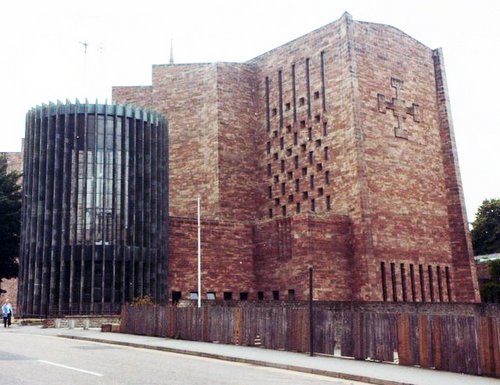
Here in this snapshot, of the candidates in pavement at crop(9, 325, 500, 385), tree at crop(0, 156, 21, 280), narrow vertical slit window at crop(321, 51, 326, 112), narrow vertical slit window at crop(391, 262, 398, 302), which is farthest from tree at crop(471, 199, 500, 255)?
pavement at crop(9, 325, 500, 385)

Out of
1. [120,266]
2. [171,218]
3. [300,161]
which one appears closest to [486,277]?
[300,161]

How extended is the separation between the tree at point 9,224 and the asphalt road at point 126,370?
31.1 m

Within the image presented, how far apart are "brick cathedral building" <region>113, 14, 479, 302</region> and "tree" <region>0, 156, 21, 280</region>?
501 inches

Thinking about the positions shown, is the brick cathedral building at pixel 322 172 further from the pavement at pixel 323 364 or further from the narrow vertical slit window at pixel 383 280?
the pavement at pixel 323 364

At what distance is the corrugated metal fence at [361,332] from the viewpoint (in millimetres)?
14219

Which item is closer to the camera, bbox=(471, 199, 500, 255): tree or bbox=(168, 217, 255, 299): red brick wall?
bbox=(168, 217, 255, 299): red brick wall

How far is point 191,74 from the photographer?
57125 mm

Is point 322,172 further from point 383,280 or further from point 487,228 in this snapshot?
point 487,228

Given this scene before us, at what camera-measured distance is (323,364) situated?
15.8 metres

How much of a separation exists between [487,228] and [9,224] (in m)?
51.5

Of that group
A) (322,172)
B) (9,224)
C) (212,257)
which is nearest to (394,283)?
(322,172)

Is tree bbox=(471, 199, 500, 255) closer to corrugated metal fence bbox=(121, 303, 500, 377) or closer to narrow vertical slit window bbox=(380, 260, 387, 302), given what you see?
narrow vertical slit window bbox=(380, 260, 387, 302)

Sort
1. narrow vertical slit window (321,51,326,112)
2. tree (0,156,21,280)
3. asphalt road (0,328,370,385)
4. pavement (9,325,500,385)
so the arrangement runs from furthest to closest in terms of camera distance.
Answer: narrow vertical slit window (321,51,326,112)
tree (0,156,21,280)
pavement (9,325,500,385)
asphalt road (0,328,370,385)

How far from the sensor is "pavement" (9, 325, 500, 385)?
516 inches
